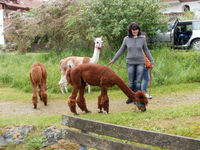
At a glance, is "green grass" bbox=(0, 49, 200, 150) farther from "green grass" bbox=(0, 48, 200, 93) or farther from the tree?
the tree

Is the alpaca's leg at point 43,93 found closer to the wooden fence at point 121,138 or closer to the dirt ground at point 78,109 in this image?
the dirt ground at point 78,109

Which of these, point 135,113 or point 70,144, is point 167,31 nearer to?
point 135,113

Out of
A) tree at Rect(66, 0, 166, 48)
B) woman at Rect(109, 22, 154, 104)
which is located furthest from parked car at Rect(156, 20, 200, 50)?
woman at Rect(109, 22, 154, 104)

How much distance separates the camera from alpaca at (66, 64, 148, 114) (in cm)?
733

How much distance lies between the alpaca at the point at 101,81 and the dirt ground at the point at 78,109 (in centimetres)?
115

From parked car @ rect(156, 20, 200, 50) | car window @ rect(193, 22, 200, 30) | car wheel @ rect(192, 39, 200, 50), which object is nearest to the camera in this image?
car wheel @ rect(192, 39, 200, 50)

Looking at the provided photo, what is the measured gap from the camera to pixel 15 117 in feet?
27.9

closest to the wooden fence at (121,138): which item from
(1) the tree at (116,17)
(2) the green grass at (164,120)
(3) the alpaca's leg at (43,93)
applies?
(2) the green grass at (164,120)

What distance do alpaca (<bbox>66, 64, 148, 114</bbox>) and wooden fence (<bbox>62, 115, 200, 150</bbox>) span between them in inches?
66.3

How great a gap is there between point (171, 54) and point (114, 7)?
3076mm

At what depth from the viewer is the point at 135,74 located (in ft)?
27.1

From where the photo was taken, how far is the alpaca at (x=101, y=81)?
24.1 ft

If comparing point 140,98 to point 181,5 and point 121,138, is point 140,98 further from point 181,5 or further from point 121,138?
point 181,5

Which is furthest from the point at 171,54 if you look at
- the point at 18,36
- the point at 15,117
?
the point at 18,36
